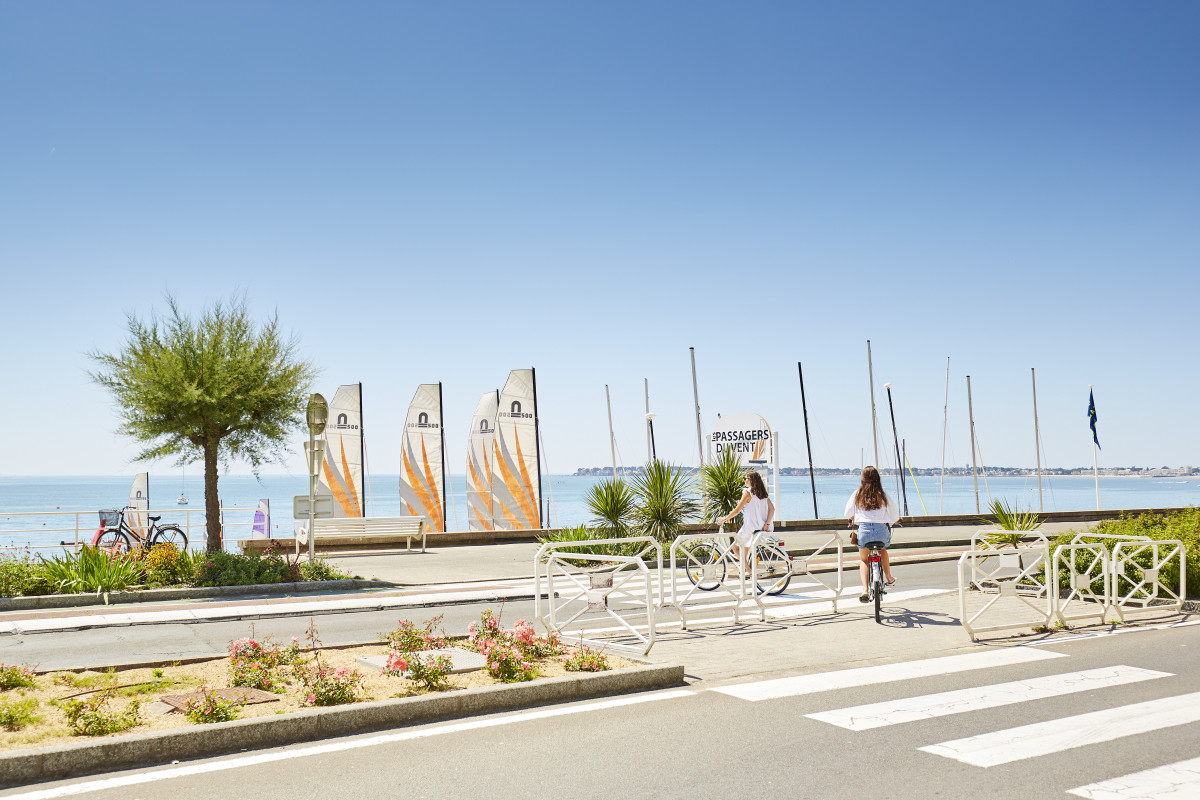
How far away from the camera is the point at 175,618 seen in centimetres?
1180

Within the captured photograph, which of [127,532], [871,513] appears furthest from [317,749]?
[127,532]

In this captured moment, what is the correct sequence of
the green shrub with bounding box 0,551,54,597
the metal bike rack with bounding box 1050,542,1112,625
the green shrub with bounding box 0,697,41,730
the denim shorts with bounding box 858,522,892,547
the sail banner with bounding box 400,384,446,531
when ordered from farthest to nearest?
the sail banner with bounding box 400,384,446,531 → the green shrub with bounding box 0,551,54,597 → the denim shorts with bounding box 858,522,892,547 → the metal bike rack with bounding box 1050,542,1112,625 → the green shrub with bounding box 0,697,41,730

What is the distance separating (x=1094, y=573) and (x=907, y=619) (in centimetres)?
291

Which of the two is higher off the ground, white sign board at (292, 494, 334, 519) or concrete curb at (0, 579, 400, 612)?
white sign board at (292, 494, 334, 519)

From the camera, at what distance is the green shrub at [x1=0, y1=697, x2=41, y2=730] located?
18.7 ft

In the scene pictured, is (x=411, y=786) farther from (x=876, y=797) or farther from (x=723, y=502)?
(x=723, y=502)

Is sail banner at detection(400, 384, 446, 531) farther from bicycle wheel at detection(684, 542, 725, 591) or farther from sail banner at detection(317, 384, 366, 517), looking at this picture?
bicycle wheel at detection(684, 542, 725, 591)

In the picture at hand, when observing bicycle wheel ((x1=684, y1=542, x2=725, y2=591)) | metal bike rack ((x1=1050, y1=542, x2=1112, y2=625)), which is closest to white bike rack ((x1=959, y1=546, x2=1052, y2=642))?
metal bike rack ((x1=1050, y1=542, x2=1112, y2=625))

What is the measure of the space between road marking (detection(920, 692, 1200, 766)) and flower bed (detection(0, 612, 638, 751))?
2952mm

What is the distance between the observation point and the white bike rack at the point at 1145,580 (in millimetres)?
10734

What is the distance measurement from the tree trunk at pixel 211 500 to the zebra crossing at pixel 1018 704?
12.4 m

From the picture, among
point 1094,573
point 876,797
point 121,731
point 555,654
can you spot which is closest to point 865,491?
point 1094,573

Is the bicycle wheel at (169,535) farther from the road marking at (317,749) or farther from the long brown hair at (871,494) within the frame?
the road marking at (317,749)

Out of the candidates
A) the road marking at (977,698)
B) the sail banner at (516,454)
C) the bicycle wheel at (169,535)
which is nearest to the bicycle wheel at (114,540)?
the bicycle wheel at (169,535)
